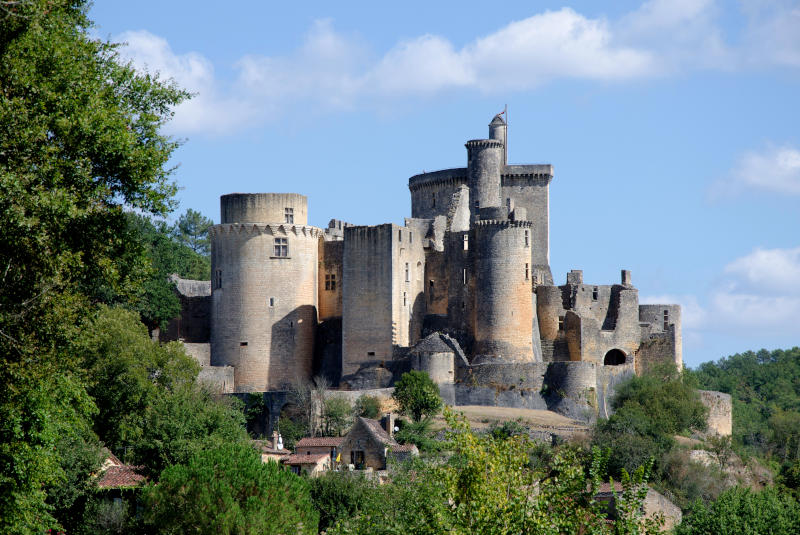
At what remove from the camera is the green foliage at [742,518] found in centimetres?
4038

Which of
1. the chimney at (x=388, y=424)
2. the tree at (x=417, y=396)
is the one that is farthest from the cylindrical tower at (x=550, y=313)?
the chimney at (x=388, y=424)

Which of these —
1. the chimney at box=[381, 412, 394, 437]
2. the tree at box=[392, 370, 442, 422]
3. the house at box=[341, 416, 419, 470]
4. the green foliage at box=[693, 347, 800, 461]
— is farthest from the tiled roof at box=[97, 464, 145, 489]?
the green foliage at box=[693, 347, 800, 461]

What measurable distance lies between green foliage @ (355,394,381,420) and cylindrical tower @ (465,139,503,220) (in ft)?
55.0

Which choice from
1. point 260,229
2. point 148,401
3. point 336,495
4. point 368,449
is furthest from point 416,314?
point 336,495

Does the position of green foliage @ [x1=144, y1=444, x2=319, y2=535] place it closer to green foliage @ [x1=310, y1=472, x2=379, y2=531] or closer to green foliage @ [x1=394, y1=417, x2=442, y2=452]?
green foliage @ [x1=310, y1=472, x2=379, y2=531]

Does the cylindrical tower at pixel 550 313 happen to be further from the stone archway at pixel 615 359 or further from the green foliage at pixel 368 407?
the green foliage at pixel 368 407

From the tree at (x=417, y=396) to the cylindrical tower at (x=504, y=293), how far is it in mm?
5205

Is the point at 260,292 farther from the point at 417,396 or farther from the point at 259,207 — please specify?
the point at 417,396

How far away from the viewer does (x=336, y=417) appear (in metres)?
57.9

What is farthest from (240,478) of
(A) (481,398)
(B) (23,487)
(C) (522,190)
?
(C) (522,190)

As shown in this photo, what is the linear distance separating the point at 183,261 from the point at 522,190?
2157 centimetres

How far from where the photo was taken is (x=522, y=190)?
243ft

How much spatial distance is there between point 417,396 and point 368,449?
6.47m

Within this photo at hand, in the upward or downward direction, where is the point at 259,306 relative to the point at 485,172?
A: downward
